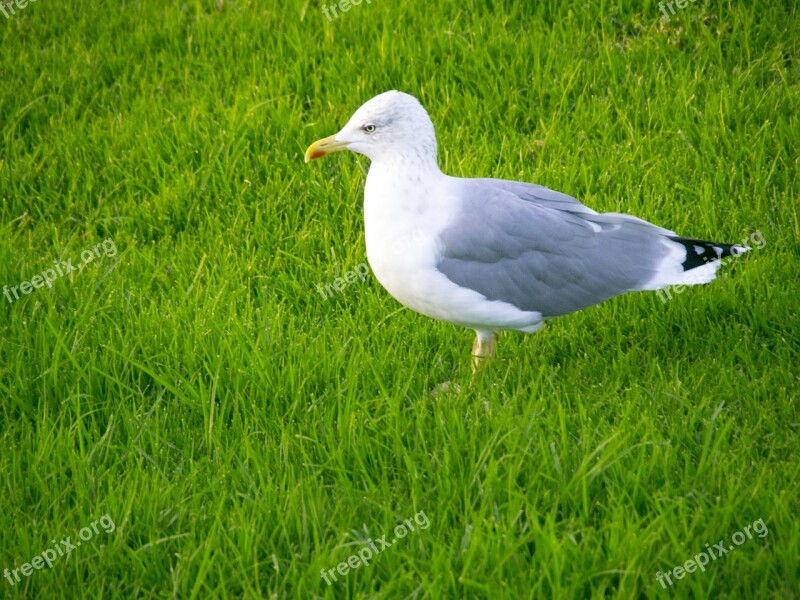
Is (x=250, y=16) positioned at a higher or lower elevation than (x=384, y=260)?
higher

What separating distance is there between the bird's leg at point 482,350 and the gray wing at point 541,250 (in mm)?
285

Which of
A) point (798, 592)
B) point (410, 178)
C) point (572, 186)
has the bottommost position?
point (798, 592)

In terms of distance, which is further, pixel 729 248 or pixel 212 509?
pixel 729 248

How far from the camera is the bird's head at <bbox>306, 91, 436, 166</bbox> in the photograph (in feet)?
14.3

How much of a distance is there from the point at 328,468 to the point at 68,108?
421 cm

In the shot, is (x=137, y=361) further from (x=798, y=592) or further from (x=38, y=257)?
(x=798, y=592)

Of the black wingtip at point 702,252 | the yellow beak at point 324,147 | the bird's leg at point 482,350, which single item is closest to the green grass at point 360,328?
the bird's leg at point 482,350

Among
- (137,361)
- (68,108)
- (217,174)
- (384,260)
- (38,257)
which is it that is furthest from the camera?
(68,108)

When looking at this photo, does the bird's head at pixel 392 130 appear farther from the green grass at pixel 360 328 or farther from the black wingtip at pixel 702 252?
the black wingtip at pixel 702 252

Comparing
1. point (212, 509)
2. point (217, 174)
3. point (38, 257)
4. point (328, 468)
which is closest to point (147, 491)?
point (212, 509)

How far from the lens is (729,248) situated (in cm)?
467

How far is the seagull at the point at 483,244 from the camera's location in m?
4.35

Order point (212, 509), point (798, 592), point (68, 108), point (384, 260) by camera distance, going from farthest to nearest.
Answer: point (68, 108)
point (384, 260)
point (212, 509)
point (798, 592)

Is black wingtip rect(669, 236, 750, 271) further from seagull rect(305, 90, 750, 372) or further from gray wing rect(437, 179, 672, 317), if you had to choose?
gray wing rect(437, 179, 672, 317)
